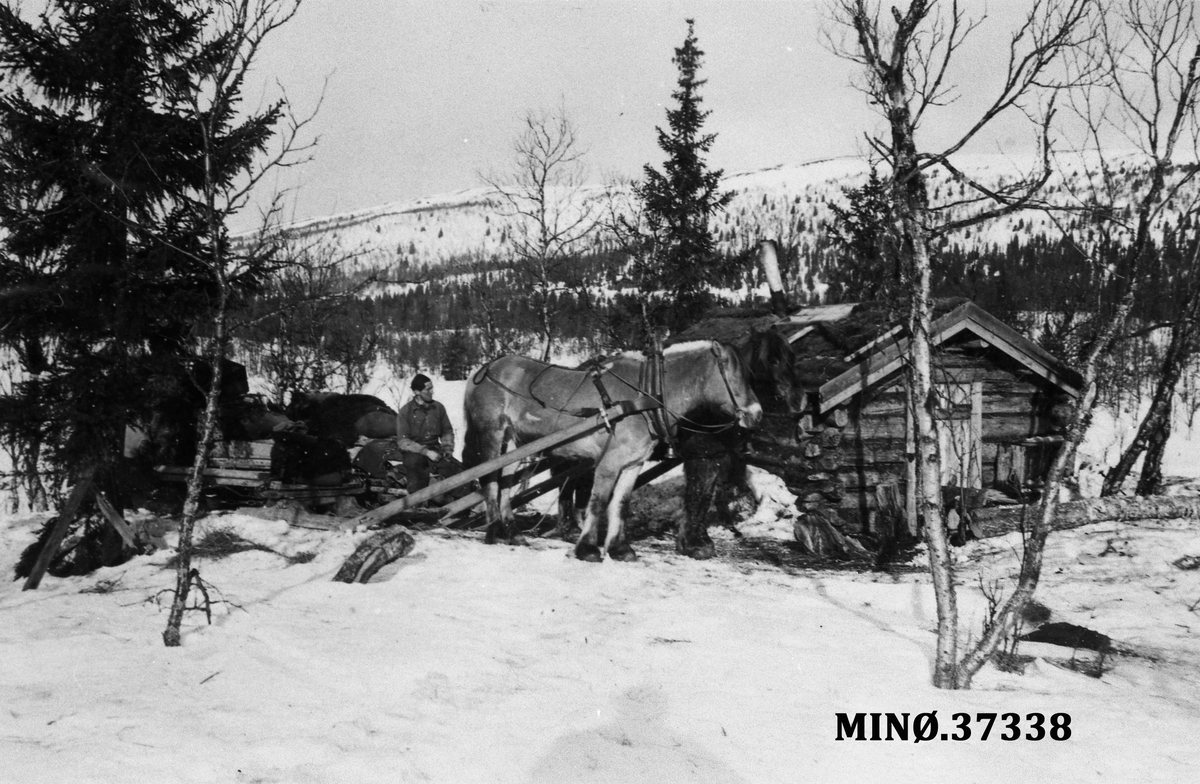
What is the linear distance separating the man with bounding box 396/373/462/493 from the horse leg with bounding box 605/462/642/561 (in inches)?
89.8

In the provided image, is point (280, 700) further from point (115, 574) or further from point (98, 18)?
point (98, 18)

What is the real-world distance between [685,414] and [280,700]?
4.68 m

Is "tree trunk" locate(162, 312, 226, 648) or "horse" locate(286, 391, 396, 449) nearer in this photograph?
"tree trunk" locate(162, 312, 226, 648)

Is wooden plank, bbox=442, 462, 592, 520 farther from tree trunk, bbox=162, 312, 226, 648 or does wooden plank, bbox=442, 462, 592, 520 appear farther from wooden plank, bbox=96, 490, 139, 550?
tree trunk, bbox=162, 312, 226, 648

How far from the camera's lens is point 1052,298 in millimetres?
26219

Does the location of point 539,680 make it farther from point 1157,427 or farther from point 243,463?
point 1157,427

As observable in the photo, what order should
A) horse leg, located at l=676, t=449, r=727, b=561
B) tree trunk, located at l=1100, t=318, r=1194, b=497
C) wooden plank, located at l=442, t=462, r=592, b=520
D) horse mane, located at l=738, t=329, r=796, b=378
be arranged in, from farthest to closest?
tree trunk, located at l=1100, t=318, r=1194, b=497 < wooden plank, located at l=442, t=462, r=592, b=520 < horse leg, located at l=676, t=449, r=727, b=561 < horse mane, located at l=738, t=329, r=796, b=378

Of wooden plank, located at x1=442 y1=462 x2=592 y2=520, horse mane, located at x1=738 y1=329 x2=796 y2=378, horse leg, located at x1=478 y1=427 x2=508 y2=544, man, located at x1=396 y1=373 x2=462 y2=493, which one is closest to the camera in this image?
horse mane, located at x1=738 y1=329 x2=796 y2=378

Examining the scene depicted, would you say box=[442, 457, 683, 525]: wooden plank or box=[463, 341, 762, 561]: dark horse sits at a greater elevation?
box=[463, 341, 762, 561]: dark horse

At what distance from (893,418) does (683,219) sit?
37.3 ft

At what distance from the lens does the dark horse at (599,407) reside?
754 centimetres

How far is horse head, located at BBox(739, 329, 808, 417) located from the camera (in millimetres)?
7992

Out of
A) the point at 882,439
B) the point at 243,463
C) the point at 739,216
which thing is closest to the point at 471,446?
the point at 243,463

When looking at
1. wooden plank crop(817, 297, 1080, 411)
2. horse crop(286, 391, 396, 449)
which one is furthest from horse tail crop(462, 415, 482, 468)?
wooden plank crop(817, 297, 1080, 411)
